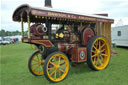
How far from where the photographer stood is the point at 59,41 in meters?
3.87

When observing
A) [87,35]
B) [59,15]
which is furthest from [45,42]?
[87,35]

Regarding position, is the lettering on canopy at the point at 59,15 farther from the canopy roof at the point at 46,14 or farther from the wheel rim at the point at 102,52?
the wheel rim at the point at 102,52

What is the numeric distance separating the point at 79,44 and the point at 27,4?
7.12 ft

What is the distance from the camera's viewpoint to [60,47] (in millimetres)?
3670

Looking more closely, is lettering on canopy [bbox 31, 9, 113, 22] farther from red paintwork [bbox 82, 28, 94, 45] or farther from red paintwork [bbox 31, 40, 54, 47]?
red paintwork [bbox 31, 40, 54, 47]

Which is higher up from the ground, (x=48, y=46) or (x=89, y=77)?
(x=48, y=46)

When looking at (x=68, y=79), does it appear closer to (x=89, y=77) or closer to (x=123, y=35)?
(x=89, y=77)

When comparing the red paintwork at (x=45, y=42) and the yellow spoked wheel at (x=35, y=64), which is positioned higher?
the red paintwork at (x=45, y=42)

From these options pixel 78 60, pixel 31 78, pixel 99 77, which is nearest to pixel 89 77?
pixel 99 77

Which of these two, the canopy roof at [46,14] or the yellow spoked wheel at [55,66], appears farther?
the yellow spoked wheel at [55,66]

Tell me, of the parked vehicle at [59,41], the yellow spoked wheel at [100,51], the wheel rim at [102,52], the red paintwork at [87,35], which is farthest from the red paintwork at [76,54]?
the wheel rim at [102,52]

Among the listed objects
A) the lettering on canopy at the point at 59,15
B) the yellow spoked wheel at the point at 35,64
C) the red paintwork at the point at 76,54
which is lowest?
the yellow spoked wheel at the point at 35,64

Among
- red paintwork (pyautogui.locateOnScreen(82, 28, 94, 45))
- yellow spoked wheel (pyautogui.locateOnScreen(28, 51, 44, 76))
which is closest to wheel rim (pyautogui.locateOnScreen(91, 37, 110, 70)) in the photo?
red paintwork (pyautogui.locateOnScreen(82, 28, 94, 45))

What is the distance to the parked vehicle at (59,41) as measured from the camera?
311cm
